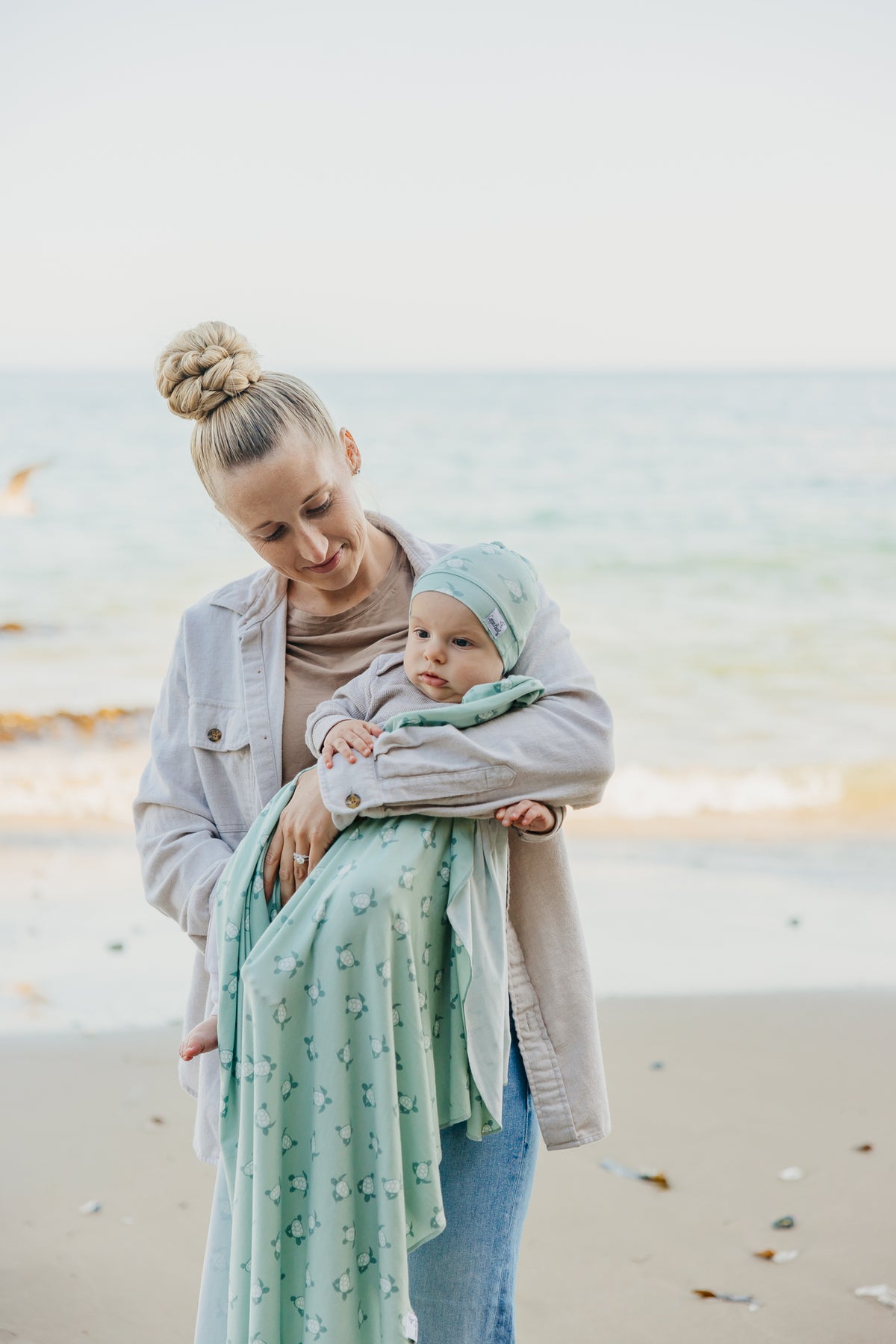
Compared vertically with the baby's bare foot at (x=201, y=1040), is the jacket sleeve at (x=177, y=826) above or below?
above

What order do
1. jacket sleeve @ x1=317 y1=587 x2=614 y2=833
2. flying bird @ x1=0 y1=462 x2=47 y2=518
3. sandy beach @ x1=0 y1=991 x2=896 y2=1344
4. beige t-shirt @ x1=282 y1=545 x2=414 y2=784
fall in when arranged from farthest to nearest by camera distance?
flying bird @ x1=0 y1=462 x2=47 y2=518, sandy beach @ x1=0 y1=991 x2=896 y2=1344, beige t-shirt @ x1=282 y1=545 x2=414 y2=784, jacket sleeve @ x1=317 y1=587 x2=614 y2=833

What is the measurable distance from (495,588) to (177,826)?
0.70m

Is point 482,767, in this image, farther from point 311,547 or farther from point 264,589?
point 264,589

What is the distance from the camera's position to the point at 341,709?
1.89 metres

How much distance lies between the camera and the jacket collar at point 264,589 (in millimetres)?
2035

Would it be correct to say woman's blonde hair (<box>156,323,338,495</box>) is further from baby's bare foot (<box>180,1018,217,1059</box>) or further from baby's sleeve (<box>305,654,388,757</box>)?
baby's bare foot (<box>180,1018,217,1059</box>)

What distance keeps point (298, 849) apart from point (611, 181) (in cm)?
2380

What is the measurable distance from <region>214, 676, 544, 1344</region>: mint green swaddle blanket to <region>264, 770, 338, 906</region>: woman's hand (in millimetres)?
32

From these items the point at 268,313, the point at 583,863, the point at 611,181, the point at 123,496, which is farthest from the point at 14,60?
the point at 583,863

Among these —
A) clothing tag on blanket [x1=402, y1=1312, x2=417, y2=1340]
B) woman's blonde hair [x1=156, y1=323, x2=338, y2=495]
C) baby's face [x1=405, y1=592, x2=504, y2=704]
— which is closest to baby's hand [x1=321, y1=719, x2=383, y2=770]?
baby's face [x1=405, y1=592, x2=504, y2=704]

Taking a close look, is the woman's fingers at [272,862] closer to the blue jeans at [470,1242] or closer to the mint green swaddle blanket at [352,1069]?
Result: the mint green swaddle blanket at [352,1069]

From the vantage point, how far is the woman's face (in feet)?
Answer: 6.08

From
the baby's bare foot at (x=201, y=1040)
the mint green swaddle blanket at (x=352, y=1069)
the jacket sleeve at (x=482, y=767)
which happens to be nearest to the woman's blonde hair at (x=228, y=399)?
the jacket sleeve at (x=482, y=767)

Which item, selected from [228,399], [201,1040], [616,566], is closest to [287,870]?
[201,1040]
